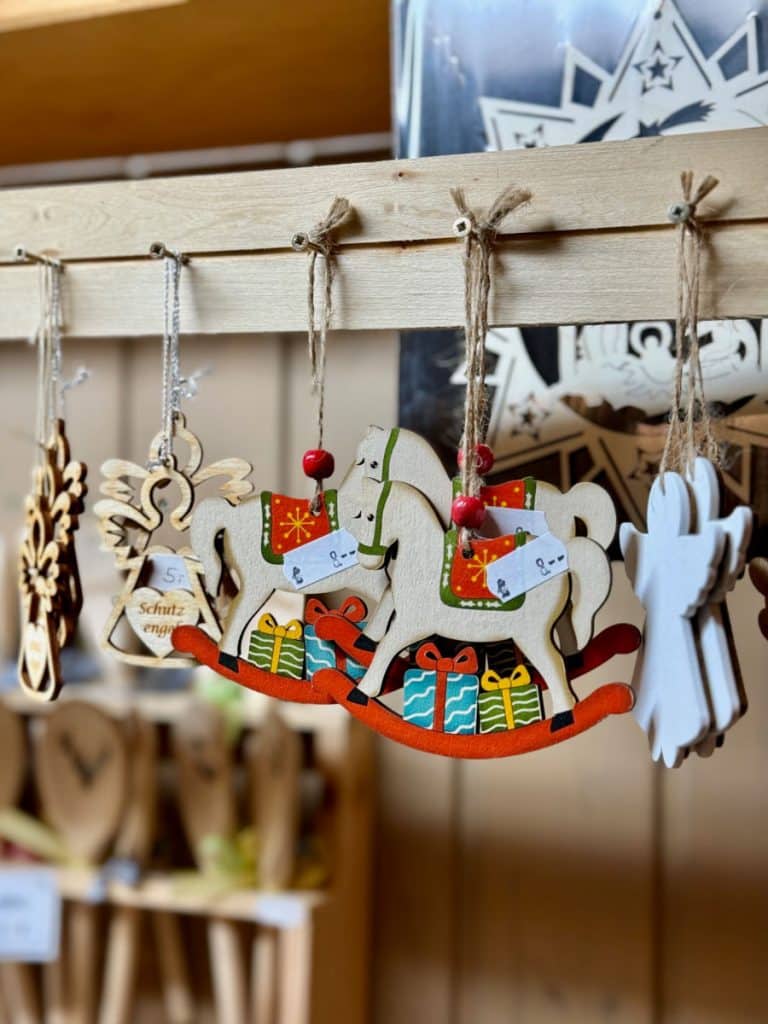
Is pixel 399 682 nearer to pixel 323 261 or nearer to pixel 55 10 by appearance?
pixel 323 261

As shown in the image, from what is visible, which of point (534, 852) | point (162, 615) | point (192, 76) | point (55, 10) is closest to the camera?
point (162, 615)

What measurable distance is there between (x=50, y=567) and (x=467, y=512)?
0.25 m

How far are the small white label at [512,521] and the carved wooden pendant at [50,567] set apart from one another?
0.78 feet

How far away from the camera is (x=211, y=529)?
573 mm

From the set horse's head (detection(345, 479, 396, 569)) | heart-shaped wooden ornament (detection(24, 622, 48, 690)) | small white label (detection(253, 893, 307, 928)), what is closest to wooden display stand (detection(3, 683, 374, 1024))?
small white label (detection(253, 893, 307, 928))

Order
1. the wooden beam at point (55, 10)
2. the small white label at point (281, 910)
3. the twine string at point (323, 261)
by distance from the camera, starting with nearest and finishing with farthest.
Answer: the twine string at point (323, 261) < the wooden beam at point (55, 10) < the small white label at point (281, 910)

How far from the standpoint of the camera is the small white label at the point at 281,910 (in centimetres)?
98

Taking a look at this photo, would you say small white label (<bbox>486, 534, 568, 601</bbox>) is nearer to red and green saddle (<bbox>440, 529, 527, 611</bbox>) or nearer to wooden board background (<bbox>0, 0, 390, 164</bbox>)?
red and green saddle (<bbox>440, 529, 527, 611</bbox>)

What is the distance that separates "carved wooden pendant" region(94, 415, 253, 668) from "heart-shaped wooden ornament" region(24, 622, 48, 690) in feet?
0.14

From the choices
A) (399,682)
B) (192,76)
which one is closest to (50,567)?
(399,682)

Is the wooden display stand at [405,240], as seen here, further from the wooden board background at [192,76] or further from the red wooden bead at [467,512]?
the wooden board background at [192,76]

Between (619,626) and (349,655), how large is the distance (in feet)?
0.45

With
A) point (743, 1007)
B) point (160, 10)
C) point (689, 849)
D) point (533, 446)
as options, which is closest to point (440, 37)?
point (160, 10)

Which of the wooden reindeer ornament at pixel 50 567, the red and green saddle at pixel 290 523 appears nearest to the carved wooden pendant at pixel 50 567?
the wooden reindeer ornament at pixel 50 567
